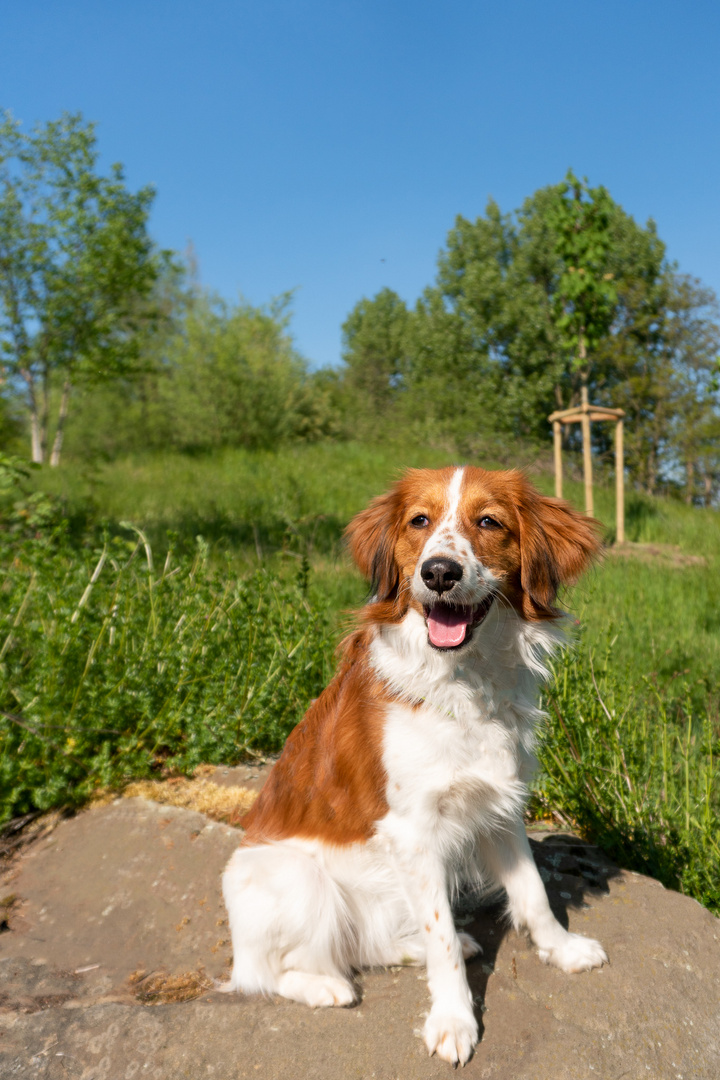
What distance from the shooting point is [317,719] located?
2594mm

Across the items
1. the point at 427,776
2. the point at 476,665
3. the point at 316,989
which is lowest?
the point at 316,989

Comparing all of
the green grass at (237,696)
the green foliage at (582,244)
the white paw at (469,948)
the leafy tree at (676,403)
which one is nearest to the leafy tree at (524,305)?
the leafy tree at (676,403)

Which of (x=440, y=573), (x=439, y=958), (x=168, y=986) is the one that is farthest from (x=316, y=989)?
(x=440, y=573)

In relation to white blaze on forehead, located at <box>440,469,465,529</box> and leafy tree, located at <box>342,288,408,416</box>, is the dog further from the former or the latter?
leafy tree, located at <box>342,288,408,416</box>

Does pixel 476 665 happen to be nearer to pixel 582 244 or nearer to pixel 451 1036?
pixel 451 1036

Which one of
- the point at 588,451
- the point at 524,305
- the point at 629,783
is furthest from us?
the point at 524,305

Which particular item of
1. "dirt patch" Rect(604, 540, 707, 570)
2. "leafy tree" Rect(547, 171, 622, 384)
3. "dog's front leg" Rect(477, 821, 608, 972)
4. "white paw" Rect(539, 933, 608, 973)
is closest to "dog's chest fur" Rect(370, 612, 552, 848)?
"dog's front leg" Rect(477, 821, 608, 972)

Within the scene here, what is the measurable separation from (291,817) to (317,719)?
34cm

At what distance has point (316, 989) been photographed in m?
2.29

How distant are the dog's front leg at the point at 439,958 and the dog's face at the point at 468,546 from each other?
0.67m

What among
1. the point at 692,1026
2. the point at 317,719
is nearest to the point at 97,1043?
the point at 317,719

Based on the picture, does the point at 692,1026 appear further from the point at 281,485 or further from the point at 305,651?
the point at 281,485

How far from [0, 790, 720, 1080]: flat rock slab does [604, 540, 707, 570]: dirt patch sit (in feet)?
21.9

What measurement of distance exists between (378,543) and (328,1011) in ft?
4.88
